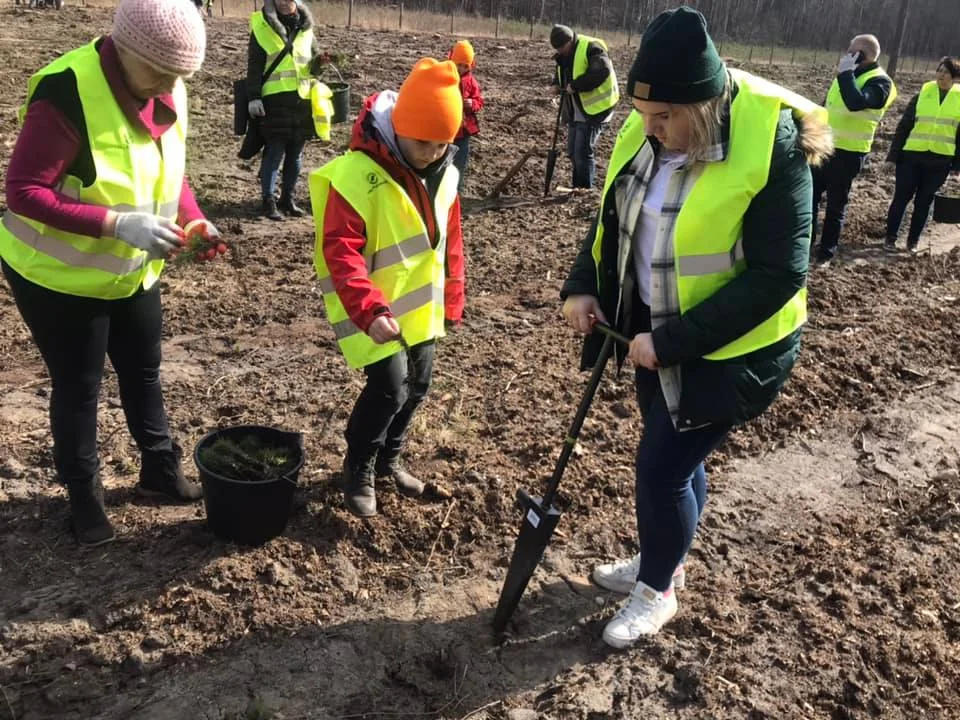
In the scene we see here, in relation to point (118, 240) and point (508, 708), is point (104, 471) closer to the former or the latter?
point (118, 240)

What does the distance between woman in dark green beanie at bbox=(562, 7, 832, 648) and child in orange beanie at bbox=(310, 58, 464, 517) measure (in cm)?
61

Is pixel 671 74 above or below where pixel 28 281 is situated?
above

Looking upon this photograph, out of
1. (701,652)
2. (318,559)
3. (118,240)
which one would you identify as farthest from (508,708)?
(118,240)

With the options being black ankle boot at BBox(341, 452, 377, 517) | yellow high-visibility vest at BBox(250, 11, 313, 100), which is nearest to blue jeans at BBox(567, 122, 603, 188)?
yellow high-visibility vest at BBox(250, 11, 313, 100)

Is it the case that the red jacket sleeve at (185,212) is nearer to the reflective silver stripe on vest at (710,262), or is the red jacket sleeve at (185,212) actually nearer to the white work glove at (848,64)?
the reflective silver stripe on vest at (710,262)

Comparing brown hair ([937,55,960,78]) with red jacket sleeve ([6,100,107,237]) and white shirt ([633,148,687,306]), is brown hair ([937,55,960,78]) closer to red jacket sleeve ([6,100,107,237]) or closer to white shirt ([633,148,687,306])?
white shirt ([633,148,687,306])

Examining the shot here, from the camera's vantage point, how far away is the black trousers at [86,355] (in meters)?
2.87

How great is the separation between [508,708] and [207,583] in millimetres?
1180

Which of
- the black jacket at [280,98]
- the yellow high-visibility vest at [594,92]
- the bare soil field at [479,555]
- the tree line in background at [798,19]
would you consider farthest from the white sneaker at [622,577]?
the tree line in background at [798,19]

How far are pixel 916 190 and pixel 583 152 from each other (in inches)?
126

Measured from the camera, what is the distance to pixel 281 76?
22.7 feet

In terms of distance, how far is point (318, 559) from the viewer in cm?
337

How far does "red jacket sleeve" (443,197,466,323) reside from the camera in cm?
337

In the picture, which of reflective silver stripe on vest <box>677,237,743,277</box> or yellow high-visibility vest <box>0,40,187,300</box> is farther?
yellow high-visibility vest <box>0,40,187,300</box>
